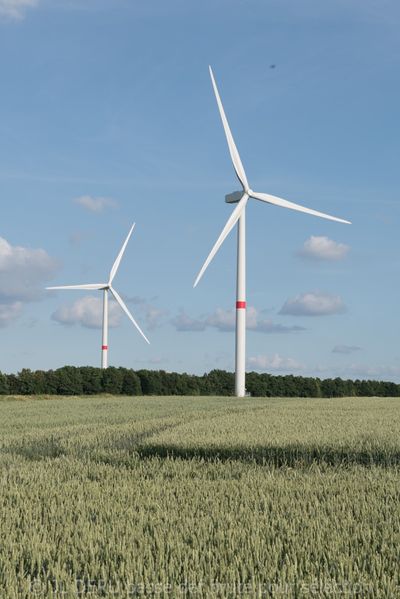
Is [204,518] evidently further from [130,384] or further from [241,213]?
[130,384]

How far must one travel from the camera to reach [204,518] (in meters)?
7.96

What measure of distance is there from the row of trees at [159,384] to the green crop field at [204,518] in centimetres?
5429

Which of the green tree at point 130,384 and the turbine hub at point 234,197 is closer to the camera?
the turbine hub at point 234,197

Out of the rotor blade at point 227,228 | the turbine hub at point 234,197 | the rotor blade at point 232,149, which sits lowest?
the rotor blade at point 227,228

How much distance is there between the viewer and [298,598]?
5398 mm

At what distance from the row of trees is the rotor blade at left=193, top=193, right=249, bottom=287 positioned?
2695cm

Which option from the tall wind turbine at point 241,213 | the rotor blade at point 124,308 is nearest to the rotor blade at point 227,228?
the tall wind turbine at point 241,213

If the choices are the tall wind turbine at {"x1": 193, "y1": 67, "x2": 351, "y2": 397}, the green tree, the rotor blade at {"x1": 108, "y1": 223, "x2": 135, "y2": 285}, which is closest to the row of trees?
the green tree

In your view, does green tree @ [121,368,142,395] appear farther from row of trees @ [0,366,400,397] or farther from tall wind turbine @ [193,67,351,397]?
tall wind turbine @ [193,67,351,397]

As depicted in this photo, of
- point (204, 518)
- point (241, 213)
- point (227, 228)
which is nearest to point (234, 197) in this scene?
point (241, 213)

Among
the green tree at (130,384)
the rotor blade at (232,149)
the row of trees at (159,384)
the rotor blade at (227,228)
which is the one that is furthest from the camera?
the green tree at (130,384)

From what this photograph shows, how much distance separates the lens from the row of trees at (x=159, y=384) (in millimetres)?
68188

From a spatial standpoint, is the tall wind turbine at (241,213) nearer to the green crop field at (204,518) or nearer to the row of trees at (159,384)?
the row of trees at (159,384)

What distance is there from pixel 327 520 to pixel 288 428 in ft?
33.1
